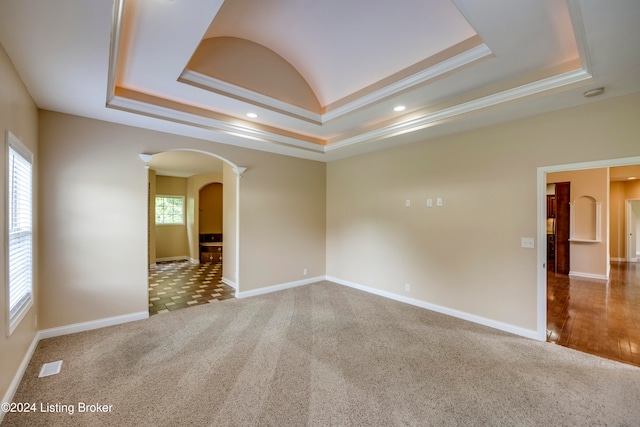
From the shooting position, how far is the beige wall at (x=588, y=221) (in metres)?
6.07

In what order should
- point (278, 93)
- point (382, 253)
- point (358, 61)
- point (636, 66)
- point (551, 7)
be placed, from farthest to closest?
point (382, 253) < point (278, 93) < point (358, 61) < point (636, 66) < point (551, 7)

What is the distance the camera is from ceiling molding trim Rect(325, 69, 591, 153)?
2.56 m

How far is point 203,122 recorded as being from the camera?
3725 millimetres

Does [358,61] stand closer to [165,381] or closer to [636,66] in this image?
[636,66]

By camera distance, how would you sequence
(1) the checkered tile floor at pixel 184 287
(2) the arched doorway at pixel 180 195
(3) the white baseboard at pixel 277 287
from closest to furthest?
(1) the checkered tile floor at pixel 184 287
(3) the white baseboard at pixel 277 287
(2) the arched doorway at pixel 180 195

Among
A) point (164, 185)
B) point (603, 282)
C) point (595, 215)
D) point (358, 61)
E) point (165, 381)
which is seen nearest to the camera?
point (165, 381)

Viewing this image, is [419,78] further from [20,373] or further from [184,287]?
[184,287]

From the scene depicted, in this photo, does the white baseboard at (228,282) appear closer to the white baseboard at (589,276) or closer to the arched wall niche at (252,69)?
the arched wall niche at (252,69)

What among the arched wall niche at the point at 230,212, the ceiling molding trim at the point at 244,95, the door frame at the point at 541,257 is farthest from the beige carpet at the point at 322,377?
the ceiling molding trim at the point at 244,95

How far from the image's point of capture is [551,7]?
1931mm

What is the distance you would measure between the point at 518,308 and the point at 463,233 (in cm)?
112

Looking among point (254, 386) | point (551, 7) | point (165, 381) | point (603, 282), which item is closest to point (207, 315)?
point (165, 381)

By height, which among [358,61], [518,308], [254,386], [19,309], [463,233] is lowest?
[254,386]

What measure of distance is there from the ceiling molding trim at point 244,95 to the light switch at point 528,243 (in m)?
3.22
